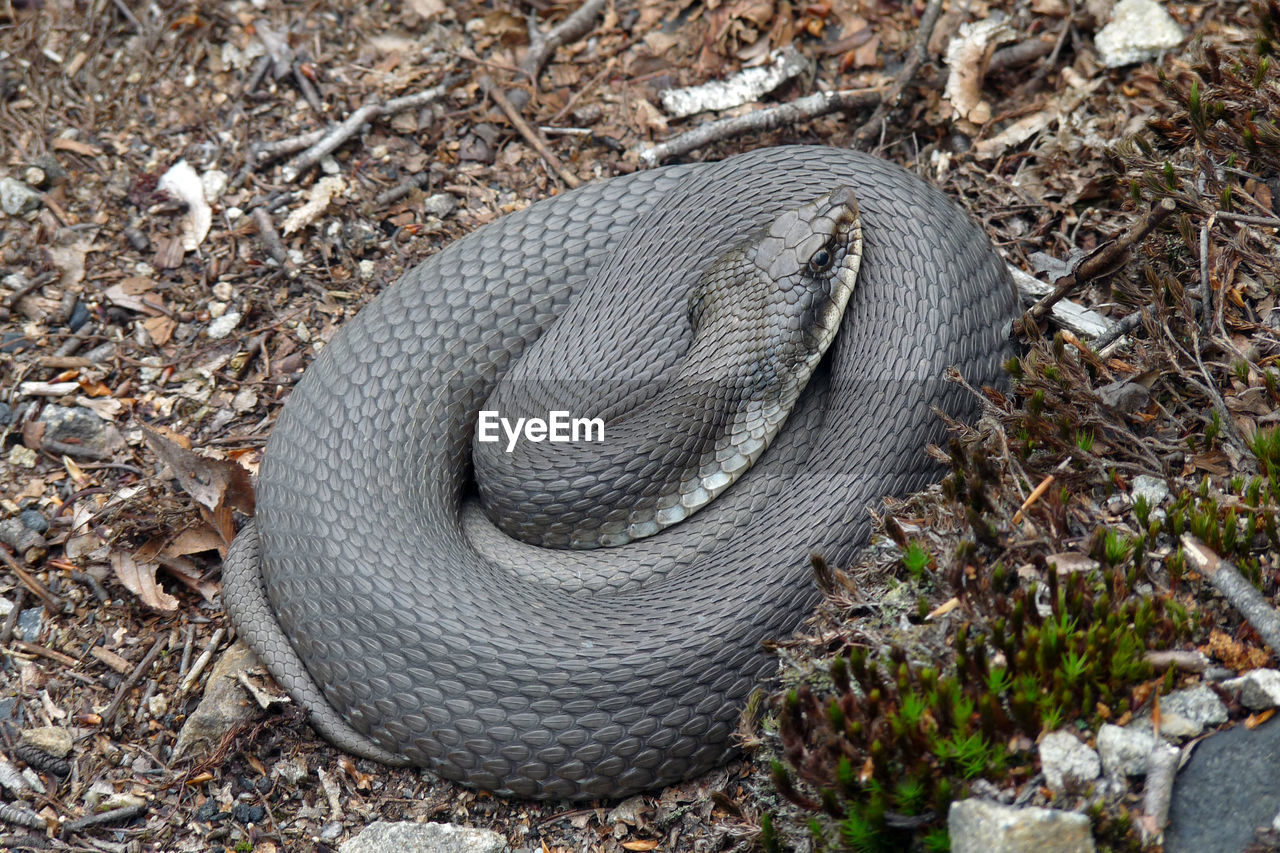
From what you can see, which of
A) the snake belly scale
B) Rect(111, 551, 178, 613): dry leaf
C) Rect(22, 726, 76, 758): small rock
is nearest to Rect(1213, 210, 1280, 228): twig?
the snake belly scale

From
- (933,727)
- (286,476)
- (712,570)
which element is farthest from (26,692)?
(933,727)

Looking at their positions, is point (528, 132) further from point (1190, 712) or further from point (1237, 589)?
point (1190, 712)

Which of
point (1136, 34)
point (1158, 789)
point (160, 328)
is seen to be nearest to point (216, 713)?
point (160, 328)

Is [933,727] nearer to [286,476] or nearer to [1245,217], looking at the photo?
[1245,217]

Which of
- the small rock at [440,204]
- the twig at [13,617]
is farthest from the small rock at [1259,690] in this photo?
the twig at [13,617]

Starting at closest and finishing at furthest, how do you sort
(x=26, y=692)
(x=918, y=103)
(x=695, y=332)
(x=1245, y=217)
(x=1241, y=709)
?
(x=1241, y=709), (x=1245, y=217), (x=26, y=692), (x=695, y=332), (x=918, y=103)

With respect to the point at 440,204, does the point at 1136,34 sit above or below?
above
